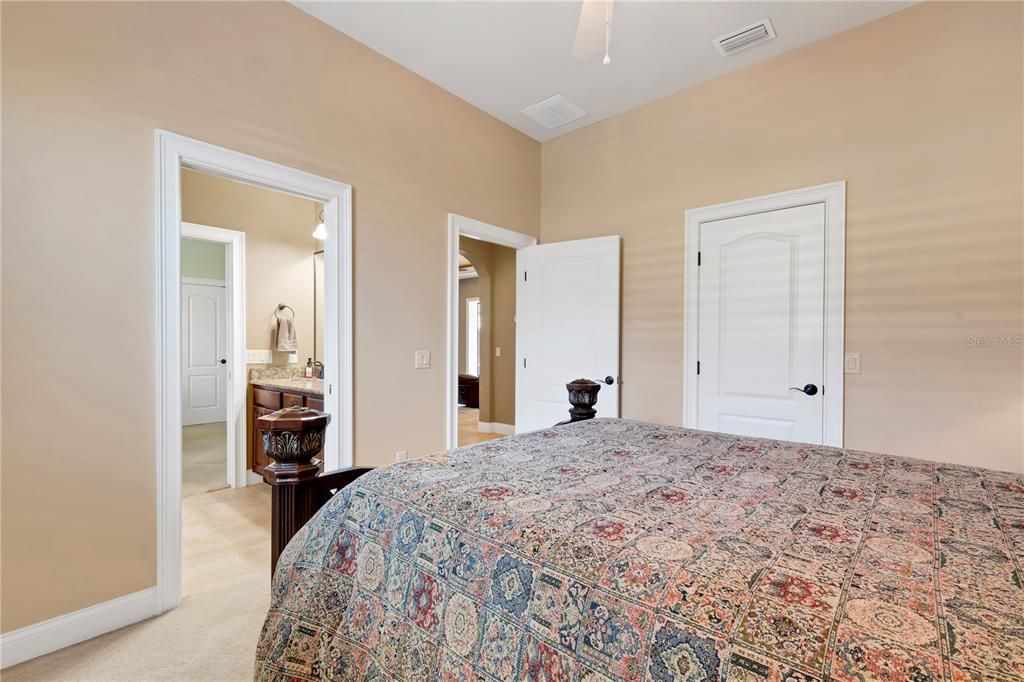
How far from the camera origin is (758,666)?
59 centimetres

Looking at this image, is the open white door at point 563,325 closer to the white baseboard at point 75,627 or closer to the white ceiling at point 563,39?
the white ceiling at point 563,39

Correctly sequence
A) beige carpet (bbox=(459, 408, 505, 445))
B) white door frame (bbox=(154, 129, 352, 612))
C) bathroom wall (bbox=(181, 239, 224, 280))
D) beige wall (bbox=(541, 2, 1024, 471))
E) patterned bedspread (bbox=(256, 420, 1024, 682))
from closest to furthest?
patterned bedspread (bbox=(256, 420, 1024, 682)), white door frame (bbox=(154, 129, 352, 612)), beige wall (bbox=(541, 2, 1024, 471)), beige carpet (bbox=(459, 408, 505, 445)), bathroom wall (bbox=(181, 239, 224, 280))

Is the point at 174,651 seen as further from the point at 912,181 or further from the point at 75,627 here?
the point at 912,181

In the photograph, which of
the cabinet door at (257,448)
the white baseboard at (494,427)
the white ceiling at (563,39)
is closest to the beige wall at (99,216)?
the white ceiling at (563,39)

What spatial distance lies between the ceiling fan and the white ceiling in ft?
1.09

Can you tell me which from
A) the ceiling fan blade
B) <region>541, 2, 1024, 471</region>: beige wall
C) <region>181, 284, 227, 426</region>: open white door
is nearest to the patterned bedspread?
<region>541, 2, 1024, 471</region>: beige wall

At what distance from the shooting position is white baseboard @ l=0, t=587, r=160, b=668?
1.73m

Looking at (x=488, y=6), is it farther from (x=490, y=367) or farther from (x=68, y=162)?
(x=490, y=367)

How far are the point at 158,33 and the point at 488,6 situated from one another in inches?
60.7

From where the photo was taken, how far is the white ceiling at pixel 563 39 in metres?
2.52

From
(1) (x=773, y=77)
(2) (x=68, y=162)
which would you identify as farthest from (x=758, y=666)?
(1) (x=773, y=77)

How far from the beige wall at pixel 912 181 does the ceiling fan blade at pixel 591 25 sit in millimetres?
1278

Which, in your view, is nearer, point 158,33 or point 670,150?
point 158,33

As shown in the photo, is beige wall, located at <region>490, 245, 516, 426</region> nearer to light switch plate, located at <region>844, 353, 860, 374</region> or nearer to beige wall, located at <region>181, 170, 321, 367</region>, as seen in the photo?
beige wall, located at <region>181, 170, 321, 367</region>
